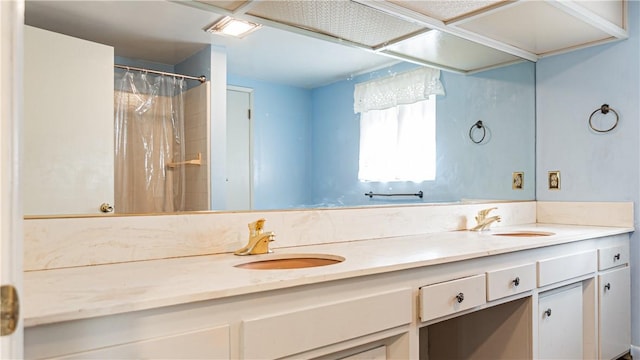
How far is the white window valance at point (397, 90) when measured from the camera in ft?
6.76

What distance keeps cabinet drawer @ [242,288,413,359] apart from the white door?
1.72ft

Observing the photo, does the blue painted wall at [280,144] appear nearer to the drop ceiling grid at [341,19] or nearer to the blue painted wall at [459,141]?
the blue painted wall at [459,141]

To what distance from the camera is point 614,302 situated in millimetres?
2324

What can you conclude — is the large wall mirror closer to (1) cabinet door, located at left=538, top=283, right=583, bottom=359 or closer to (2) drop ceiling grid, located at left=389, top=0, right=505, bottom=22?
(2) drop ceiling grid, located at left=389, top=0, right=505, bottom=22

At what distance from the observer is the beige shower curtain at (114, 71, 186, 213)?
1.36 m

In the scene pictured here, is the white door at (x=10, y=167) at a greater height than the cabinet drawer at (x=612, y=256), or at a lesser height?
greater

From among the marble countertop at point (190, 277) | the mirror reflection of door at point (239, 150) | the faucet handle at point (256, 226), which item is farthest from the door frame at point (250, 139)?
the marble countertop at point (190, 277)

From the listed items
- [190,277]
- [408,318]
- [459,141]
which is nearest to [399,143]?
[459,141]

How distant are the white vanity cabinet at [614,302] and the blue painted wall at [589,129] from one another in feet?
0.26

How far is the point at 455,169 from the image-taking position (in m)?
2.49

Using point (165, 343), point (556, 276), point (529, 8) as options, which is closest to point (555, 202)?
point (556, 276)

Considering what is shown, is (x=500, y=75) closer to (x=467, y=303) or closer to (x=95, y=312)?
(x=467, y=303)

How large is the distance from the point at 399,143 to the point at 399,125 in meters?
0.09

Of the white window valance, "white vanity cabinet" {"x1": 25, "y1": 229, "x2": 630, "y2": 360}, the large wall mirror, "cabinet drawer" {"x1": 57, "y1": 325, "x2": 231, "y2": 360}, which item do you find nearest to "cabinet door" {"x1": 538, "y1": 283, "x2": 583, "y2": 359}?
"white vanity cabinet" {"x1": 25, "y1": 229, "x2": 630, "y2": 360}
